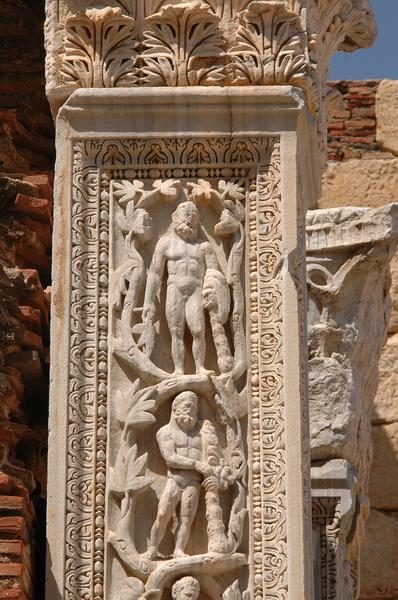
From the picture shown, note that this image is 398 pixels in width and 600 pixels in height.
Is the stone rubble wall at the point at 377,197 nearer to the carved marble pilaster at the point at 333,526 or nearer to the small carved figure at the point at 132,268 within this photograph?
the carved marble pilaster at the point at 333,526

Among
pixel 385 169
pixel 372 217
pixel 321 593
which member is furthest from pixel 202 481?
pixel 385 169

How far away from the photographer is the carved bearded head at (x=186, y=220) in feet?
35.7

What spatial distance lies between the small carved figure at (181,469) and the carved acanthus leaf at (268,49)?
134cm

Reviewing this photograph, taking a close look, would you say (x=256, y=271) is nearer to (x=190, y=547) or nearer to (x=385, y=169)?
(x=190, y=547)

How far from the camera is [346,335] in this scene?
14039 millimetres

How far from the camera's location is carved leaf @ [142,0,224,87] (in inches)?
435

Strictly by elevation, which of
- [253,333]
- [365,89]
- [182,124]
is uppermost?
[365,89]

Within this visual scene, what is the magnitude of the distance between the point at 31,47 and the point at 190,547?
3233 mm

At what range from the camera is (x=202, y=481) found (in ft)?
34.4

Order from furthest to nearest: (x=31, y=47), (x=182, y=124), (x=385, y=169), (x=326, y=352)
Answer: (x=385, y=169), (x=326, y=352), (x=31, y=47), (x=182, y=124)

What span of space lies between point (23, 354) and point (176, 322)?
26.5 inches

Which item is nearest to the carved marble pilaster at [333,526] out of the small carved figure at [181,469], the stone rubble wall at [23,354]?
the stone rubble wall at [23,354]

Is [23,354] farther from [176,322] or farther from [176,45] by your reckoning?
[176,45]

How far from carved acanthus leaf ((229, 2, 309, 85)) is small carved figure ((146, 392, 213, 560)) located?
4.40ft
